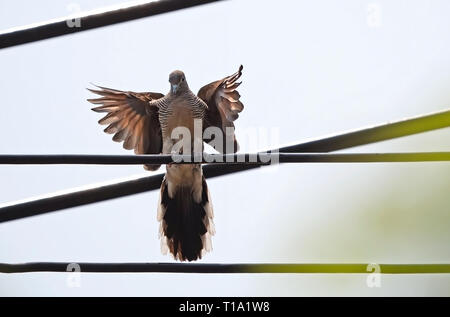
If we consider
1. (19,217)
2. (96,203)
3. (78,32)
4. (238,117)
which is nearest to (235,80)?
(238,117)

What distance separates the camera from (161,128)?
6035 mm

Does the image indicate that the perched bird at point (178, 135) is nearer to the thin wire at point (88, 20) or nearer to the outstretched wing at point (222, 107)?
the outstretched wing at point (222, 107)

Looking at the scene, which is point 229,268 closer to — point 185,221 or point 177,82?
point 185,221

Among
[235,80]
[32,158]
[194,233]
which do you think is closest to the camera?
[32,158]

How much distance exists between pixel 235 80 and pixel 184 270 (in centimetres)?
196

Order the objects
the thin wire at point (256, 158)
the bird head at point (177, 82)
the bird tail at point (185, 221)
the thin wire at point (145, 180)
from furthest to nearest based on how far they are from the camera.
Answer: the bird head at point (177, 82)
the bird tail at point (185, 221)
the thin wire at point (145, 180)
the thin wire at point (256, 158)

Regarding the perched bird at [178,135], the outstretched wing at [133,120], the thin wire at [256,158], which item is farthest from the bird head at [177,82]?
the thin wire at [256,158]

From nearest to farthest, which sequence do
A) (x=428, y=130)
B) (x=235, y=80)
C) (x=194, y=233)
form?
(x=428, y=130), (x=235, y=80), (x=194, y=233)

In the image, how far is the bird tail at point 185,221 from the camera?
19.1 ft

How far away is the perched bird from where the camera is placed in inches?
230

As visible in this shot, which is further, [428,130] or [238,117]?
[238,117]

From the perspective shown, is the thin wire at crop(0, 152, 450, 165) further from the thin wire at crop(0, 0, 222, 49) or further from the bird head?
the bird head

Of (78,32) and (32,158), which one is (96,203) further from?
(78,32)
